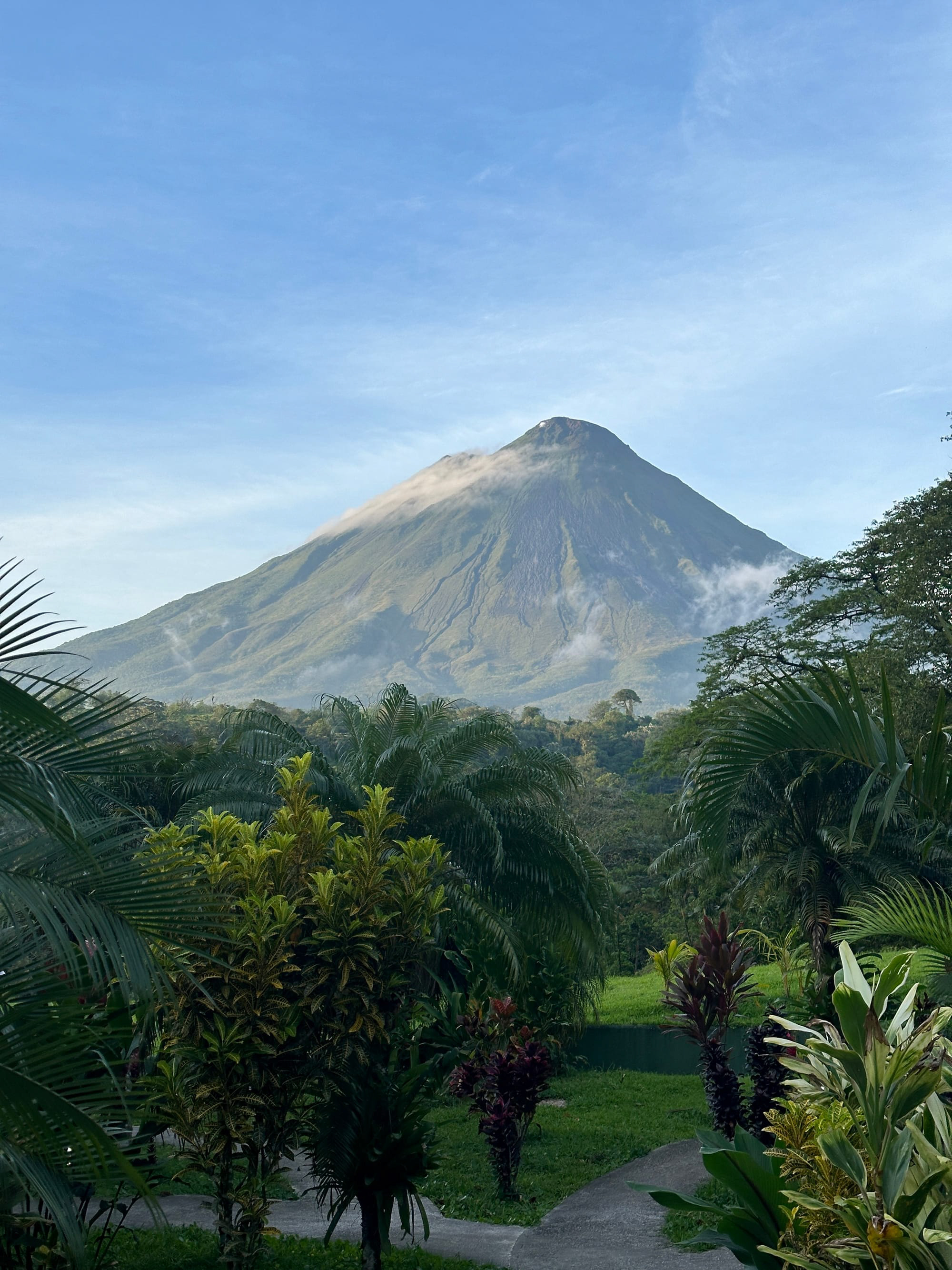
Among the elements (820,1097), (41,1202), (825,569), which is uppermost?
(825,569)

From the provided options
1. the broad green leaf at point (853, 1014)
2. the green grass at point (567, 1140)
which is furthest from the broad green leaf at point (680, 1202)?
the green grass at point (567, 1140)

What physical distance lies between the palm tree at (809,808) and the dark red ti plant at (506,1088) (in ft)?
7.61

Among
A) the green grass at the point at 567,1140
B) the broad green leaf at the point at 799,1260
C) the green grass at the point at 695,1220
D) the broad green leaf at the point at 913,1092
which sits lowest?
the green grass at the point at 567,1140

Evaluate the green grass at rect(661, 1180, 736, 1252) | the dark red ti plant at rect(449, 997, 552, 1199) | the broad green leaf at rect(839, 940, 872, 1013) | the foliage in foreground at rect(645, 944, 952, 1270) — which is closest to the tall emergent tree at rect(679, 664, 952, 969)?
the broad green leaf at rect(839, 940, 872, 1013)

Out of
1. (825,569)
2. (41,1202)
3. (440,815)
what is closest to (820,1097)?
(41,1202)

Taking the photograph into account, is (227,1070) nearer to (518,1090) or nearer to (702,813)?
(702,813)

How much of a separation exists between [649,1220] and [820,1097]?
5176 millimetres

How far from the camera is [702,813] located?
5352mm

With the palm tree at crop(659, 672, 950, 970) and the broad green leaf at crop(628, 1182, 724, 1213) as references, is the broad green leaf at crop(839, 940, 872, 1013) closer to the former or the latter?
the broad green leaf at crop(628, 1182, 724, 1213)

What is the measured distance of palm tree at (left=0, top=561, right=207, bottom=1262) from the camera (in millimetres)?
3160

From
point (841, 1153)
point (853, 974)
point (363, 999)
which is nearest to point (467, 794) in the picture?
point (363, 999)

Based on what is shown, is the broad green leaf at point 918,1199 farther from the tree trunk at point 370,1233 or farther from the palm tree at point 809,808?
the tree trunk at point 370,1233

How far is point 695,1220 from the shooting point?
762cm

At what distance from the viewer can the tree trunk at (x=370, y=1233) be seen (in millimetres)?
5801
